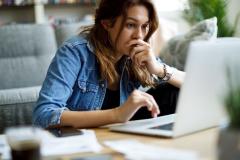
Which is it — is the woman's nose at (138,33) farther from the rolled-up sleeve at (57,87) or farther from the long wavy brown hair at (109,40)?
the rolled-up sleeve at (57,87)

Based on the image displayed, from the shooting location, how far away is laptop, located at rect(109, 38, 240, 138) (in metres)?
1.04

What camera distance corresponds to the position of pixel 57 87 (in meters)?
1.50

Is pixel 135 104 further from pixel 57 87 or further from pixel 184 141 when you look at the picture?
pixel 57 87

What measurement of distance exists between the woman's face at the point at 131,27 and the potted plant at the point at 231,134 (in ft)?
2.47

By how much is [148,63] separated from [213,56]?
0.58 m

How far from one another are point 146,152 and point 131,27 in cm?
68

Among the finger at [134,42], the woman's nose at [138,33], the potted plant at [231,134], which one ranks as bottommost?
the potted plant at [231,134]

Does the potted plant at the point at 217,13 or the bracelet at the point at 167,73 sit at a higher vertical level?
the potted plant at the point at 217,13

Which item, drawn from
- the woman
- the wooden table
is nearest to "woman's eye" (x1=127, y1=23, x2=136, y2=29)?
the woman

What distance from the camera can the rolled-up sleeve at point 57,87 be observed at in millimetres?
1424

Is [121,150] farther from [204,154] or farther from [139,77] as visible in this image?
[139,77]

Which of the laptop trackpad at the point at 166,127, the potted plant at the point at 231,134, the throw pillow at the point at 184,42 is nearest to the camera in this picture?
the potted plant at the point at 231,134

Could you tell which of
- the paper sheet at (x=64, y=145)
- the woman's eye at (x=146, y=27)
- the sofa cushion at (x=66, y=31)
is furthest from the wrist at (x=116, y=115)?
the sofa cushion at (x=66, y=31)

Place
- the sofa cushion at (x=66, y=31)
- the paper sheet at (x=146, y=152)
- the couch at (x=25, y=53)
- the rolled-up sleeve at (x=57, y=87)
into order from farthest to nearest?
the sofa cushion at (x=66, y=31)
the couch at (x=25, y=53)
the rolled-up sleeve at (x=57, y=87)
the paper sheet at (x=146, y=152)
